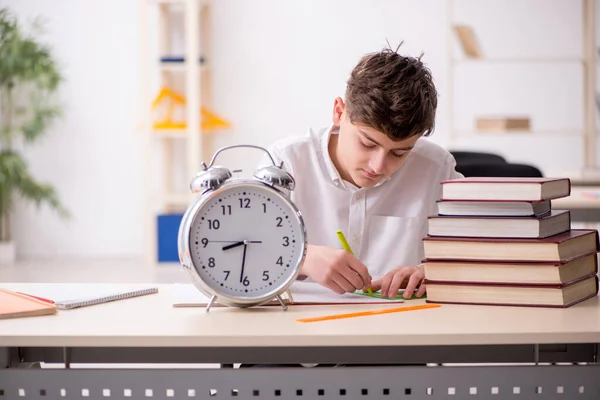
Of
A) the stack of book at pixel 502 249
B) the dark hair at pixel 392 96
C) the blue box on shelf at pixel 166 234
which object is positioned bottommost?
the blue box on shelf at pixel 166 234

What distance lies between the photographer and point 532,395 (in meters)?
1.34

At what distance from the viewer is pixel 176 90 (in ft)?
20.9

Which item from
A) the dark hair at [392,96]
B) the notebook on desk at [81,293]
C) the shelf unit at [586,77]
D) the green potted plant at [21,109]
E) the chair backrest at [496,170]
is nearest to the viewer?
the notebook on desk at [81,293]

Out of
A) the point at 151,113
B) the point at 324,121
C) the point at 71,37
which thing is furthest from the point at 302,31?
the point at 71,37

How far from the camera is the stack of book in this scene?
4.85 feet

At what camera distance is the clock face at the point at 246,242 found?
147 cm

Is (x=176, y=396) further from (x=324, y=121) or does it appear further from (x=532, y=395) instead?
(x=324, y=121)

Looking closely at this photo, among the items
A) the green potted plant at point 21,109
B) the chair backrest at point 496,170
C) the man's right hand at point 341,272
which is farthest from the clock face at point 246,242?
the green potted plant at point 21,109

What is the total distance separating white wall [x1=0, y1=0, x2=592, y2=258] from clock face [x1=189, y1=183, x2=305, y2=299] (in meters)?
4.97

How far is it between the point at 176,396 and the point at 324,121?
5.24 meters

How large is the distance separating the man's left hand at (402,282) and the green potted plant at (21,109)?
4.71m

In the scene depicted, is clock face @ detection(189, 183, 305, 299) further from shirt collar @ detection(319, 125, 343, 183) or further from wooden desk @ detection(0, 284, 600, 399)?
shirt collar @ detection(319, 125, 343, 183)

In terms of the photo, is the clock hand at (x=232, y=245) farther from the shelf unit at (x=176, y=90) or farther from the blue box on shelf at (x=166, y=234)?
the blue box on shelf at (x=166, y=234)

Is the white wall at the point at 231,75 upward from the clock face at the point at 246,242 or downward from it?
upward
